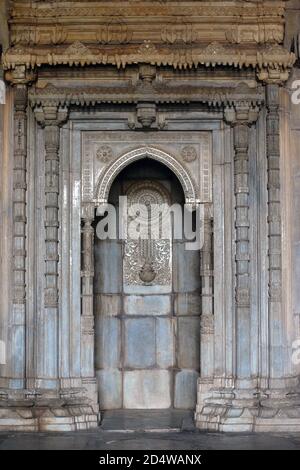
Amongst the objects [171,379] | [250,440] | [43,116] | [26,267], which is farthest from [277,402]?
[43,116]

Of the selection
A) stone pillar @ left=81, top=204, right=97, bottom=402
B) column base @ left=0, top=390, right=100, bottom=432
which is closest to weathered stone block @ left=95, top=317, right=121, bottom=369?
stone pillar @ left=81, top=204, right=97, bottom=402

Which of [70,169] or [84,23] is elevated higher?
[84,23]

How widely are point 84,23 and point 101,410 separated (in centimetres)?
606

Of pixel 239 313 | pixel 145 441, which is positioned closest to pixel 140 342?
pixel 239 313

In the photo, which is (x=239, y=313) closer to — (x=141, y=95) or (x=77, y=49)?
(x=141, y=95)

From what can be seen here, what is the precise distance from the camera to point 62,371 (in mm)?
15352

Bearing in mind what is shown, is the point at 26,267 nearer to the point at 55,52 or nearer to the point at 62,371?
the point at 62,371

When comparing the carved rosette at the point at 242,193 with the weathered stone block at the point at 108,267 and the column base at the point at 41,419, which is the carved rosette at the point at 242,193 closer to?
the weathered stone block at the point at 108,267

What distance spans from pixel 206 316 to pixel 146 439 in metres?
2.15

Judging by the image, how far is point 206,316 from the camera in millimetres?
15523

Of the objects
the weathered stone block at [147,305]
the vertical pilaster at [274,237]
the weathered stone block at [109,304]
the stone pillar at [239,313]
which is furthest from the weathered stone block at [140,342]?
the vertical pilaster at [274,237]

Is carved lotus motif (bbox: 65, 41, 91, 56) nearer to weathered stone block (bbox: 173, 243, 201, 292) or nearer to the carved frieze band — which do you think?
the carved frieze band

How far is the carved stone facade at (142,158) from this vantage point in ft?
50.2

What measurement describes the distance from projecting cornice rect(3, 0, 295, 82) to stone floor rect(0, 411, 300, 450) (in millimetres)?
5336
